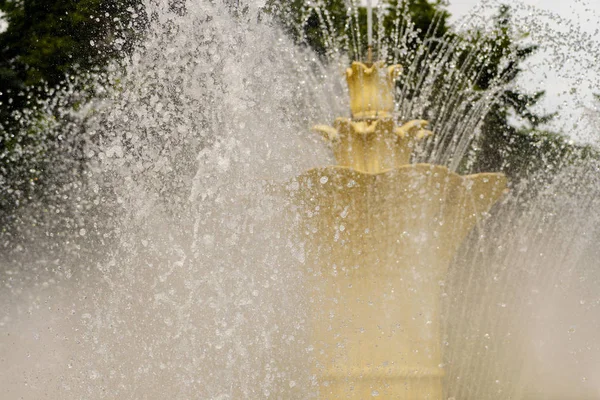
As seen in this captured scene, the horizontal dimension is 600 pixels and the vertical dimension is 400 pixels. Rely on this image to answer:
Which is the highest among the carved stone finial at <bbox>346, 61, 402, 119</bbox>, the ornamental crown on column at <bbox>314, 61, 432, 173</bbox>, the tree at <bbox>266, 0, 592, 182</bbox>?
the carved stone finial at <bbox>346, 61, 402, 119</bbox>

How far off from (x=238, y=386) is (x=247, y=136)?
2207 millimetres

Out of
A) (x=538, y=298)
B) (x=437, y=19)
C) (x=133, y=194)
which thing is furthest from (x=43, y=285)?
(x=437, y=19)

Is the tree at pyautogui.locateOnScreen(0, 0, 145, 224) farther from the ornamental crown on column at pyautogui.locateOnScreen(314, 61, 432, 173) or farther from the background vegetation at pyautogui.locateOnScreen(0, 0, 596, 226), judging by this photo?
the ornamental crown on column at pyautogui.locateOnScreen(314, 61, 432, 173)

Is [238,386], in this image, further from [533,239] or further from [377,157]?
[533,239]

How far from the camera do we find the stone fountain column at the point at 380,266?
17.8 feet

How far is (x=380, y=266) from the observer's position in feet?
18.3

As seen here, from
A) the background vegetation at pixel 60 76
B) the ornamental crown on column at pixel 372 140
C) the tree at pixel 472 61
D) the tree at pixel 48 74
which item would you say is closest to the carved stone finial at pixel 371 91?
the ornamental crown on column at pixel 372 140

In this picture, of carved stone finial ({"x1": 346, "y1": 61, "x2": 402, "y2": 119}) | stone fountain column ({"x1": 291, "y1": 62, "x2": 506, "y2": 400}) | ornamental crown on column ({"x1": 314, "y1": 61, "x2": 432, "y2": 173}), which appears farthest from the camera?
carved stone finial ({"x1": 346, "y1": 61, "x2": 402, "y2": 119})

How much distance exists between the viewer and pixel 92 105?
13.5m

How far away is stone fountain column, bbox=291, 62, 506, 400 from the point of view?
5422 millimetres

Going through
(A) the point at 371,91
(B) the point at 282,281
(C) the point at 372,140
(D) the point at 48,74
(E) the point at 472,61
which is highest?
(A) the point at 371,91

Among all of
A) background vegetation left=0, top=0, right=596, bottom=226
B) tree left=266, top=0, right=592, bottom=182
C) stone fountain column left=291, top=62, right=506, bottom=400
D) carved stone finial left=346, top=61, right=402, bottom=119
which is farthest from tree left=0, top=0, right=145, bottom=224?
stone fountain column left=291, top=62, right=506, bottom=400

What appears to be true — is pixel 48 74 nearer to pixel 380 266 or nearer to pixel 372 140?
pixel 372 140

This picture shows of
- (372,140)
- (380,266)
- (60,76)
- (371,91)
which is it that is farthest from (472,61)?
(380,266)
